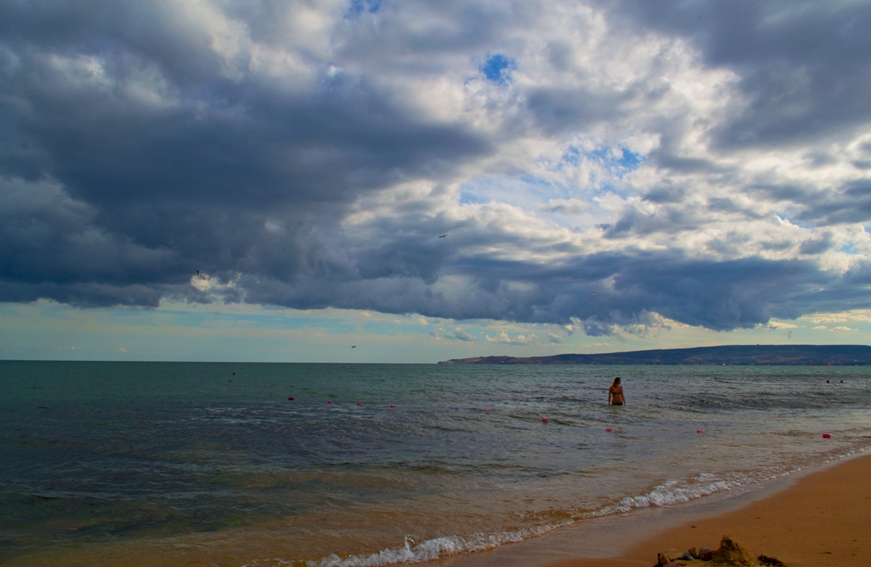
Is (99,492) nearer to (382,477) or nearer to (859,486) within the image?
(382,477)

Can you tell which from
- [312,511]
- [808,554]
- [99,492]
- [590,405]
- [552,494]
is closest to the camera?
[808,554]

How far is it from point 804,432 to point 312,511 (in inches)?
829

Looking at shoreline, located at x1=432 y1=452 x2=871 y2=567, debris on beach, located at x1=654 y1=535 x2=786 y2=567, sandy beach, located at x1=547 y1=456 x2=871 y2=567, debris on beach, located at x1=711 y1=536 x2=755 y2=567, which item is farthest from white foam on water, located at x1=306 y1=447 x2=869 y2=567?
debris on beach, located at x1=711 y1=536 x2=755 y2=567

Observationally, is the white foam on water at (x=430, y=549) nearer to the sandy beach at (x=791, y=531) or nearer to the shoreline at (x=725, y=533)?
the shoreline at (x=725, y=533)

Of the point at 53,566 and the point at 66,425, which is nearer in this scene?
the point at 53,566

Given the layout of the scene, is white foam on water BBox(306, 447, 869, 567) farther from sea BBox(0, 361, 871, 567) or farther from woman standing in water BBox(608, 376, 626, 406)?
woman standing in water BBox(608, 376, 626, 406)

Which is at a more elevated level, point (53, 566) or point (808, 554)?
point (808, 554)

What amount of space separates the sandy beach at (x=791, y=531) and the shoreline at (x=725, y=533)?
0.04 feet

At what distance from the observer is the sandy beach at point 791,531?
7.07 metres

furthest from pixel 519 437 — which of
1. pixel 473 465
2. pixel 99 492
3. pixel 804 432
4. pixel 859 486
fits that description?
pixel 99 492

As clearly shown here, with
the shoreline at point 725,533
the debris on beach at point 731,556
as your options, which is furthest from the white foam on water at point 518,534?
the debris on beach at point 731,556

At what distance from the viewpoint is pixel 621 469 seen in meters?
13.9

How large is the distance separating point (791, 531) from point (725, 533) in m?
1.03

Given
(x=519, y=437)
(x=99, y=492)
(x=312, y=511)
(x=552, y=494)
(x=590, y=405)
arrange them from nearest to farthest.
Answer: (x=312, y=511), (x=552, y=494), (x=99, y=492), (x=519, y=437), (x=590, y=405)
